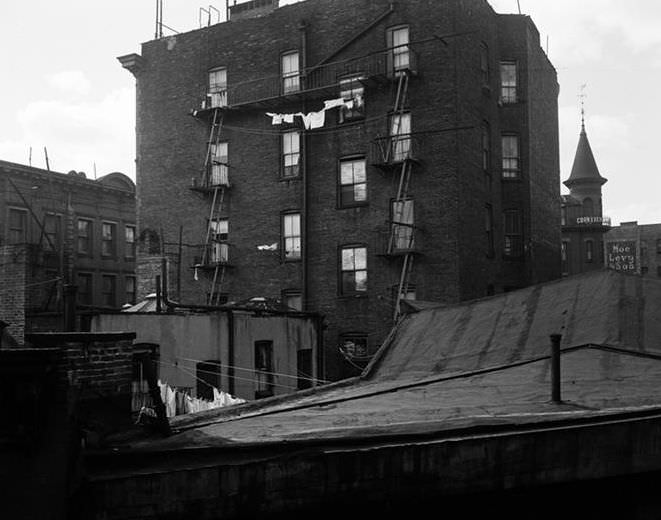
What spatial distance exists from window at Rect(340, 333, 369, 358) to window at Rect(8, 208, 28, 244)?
61.5 ft

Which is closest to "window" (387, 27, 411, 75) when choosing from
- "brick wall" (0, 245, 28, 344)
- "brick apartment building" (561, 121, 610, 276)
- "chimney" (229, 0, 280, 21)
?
"chimney" (229, 0, 280, 21)

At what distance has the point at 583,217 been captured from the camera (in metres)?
56.6

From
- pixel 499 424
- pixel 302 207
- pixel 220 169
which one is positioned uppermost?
pixel 220 169

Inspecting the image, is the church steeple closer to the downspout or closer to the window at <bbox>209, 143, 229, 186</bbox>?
the window at <bbox>209, 143, 229, 186</bbox>

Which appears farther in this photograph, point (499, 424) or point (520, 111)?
point (520, 111)

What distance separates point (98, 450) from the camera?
4934mm

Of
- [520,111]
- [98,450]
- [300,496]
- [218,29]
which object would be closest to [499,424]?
[300,496]

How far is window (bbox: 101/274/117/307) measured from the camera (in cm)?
3899

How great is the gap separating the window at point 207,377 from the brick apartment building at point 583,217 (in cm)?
3542

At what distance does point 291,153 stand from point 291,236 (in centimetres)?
327

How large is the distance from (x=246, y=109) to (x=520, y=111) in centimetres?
1111

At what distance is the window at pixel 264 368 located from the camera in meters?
21.3

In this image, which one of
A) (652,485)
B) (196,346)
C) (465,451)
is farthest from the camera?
(196,346)

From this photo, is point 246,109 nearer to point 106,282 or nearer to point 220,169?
point 220,169
